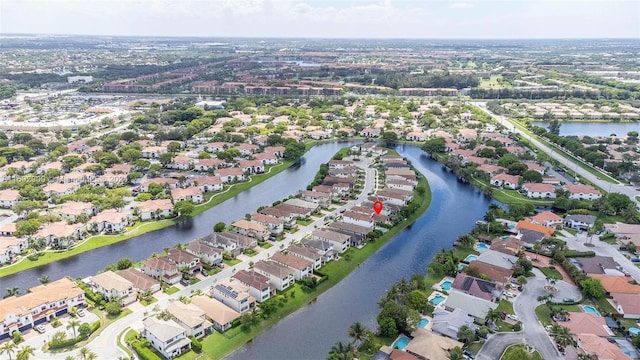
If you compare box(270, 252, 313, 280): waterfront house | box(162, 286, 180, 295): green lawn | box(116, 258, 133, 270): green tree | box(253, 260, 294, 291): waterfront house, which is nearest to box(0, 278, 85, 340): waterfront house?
box(116, 258, 133, 270): green tree

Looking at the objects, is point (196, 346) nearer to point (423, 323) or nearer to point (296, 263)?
point (296, 263)

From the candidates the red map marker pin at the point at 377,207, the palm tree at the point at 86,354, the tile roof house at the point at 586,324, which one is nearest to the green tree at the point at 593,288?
the tile roof house at the point at 586,324

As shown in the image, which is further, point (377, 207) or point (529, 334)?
point (377, 207)

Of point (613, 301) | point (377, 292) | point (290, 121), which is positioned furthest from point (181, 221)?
point (290, 121)

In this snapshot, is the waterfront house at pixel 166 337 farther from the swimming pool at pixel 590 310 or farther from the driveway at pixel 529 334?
the swimming pool at pixel 590 310

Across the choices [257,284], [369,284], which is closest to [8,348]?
[257,284]

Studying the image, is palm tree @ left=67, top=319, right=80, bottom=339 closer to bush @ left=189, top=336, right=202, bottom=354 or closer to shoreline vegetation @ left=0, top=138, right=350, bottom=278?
bush @ left=189, top=336, right=202, bottom=354
